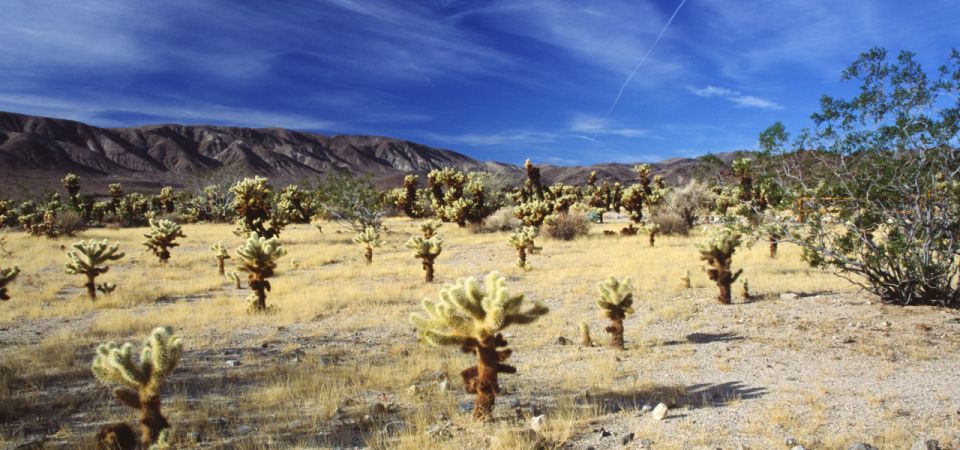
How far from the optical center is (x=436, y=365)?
21.5ft

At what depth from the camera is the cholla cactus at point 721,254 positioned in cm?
958

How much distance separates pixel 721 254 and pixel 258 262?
8.67 metres

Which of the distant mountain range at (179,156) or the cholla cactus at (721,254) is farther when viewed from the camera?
the distant mountain range at (179,156)

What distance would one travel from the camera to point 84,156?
12425 cm

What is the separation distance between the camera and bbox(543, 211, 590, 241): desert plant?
23.8 m

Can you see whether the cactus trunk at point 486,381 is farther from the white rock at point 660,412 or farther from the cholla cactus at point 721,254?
the cholla cactus at point 721,254

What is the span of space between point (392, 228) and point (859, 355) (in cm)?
2622

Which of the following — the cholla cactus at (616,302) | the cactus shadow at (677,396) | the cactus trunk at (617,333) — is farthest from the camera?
the cactus trunk at (617,333)

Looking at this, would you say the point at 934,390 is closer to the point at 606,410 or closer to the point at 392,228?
the point at 606,410

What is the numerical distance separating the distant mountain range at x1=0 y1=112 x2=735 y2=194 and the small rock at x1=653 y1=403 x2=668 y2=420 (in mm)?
75495

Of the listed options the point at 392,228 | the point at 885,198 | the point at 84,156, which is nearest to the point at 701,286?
the point at 885,198

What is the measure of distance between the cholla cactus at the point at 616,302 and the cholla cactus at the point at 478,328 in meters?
2.66

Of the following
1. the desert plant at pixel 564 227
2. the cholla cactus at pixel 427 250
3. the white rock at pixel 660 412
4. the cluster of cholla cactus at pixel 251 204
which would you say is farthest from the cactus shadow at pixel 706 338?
the cluster of cholla cactus at pixel 251 204

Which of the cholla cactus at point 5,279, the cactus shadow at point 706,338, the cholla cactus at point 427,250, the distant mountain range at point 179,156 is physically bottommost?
the cactus shadow at point 706,338
